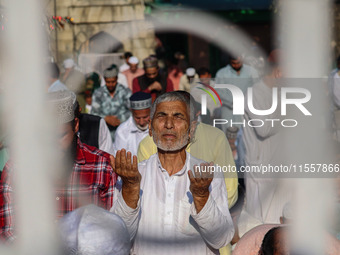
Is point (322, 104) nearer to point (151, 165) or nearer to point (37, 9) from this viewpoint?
point (37, 9)

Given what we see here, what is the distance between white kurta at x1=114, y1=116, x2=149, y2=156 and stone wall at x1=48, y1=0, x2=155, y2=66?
30.0ft

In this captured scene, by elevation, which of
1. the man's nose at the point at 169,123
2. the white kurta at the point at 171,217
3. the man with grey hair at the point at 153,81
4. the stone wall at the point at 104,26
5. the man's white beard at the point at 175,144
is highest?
the stone wall at the point at 104,26

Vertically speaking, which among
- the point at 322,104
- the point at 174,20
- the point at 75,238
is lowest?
the point at 75,238

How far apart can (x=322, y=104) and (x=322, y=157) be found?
114mm

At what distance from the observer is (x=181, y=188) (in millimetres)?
2691

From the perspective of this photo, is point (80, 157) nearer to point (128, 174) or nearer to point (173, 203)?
point (173, 203)

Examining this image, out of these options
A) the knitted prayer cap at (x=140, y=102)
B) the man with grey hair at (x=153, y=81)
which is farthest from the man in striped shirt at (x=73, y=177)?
the man with grey hair at (x=153, y=81)

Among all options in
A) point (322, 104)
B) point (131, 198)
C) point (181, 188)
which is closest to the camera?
point (322, 104)

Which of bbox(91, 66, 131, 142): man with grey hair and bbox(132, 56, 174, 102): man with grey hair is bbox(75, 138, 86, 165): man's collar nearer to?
bbox(91, 66, 131, 142): man with grey hair

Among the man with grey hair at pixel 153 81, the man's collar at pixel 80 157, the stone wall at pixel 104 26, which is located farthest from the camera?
the stone wall at pixel 104 26

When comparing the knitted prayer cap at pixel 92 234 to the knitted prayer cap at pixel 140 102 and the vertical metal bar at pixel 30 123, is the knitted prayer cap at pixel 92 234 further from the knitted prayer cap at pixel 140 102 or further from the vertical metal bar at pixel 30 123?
the knitted prayer cap at pixel 140 102

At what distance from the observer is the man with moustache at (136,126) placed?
4.80 m

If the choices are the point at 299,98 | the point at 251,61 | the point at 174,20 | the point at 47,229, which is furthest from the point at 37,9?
the point at 174,20

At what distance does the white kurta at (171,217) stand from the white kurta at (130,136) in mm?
2105
